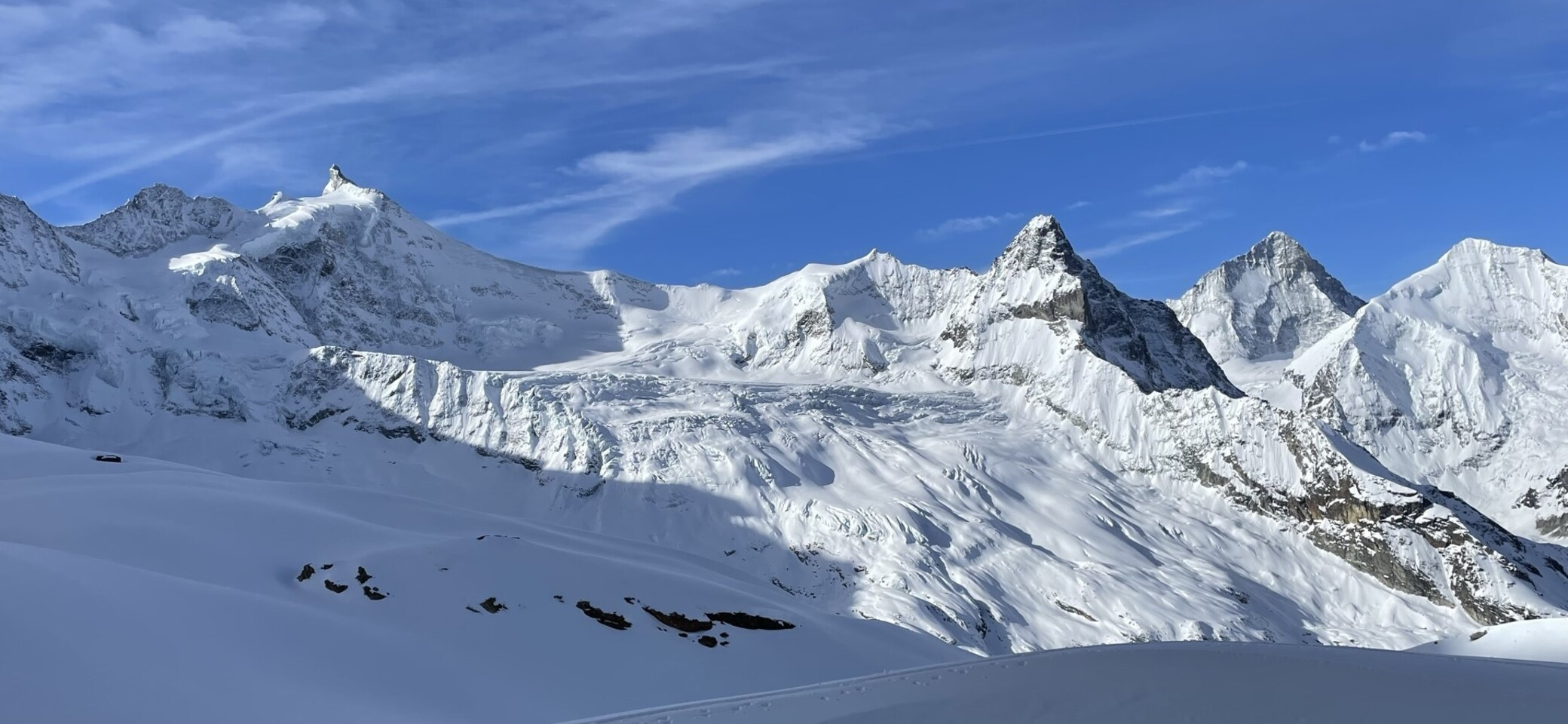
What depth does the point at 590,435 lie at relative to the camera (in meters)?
193

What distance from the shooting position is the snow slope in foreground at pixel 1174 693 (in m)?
23.0

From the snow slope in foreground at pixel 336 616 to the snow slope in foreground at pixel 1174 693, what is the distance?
9462 mm

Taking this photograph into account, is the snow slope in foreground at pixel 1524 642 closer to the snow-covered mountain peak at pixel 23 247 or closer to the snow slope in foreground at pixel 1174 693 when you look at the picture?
the snow slope in foreground at pixel 1174 693

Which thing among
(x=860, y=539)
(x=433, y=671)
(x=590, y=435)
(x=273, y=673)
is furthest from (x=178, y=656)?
(x=590, y=435)

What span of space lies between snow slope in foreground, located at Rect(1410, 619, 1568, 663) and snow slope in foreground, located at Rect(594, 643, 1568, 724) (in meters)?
18.1

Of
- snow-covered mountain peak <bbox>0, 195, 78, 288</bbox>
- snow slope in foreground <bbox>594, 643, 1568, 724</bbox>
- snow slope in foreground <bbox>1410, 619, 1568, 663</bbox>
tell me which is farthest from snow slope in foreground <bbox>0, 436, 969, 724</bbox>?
snow-covered mountain peak <bbox>0, 195, 78, 288</bbox>

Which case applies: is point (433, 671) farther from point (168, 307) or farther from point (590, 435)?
point (168, 307)

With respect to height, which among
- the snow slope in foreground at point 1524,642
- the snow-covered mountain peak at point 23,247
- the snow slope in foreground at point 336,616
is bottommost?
the snow slope in foreground at point 336,616

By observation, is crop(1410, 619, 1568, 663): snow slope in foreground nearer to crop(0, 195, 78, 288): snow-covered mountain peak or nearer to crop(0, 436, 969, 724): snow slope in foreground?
crop(0, 436, 969, 724): snow slope in foreground

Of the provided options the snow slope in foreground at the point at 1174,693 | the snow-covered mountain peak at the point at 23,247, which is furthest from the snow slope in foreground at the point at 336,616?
the snow-covered mountain peak at the point at 23,247

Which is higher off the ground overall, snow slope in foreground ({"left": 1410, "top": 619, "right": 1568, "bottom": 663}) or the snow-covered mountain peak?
the snow-covered mountain peak

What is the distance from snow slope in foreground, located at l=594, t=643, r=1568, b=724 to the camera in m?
23.0

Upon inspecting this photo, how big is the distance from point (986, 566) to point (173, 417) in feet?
389

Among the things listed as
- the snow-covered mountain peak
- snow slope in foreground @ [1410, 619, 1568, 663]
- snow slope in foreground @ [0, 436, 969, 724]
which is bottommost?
snow slope in foreground @ [0, 436, 969, 724]
